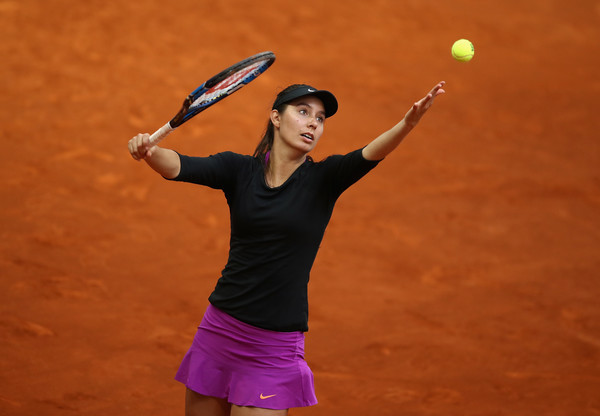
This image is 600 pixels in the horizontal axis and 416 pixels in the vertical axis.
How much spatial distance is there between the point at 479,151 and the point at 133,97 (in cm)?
416

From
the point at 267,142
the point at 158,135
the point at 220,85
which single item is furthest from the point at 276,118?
the point at 158,135

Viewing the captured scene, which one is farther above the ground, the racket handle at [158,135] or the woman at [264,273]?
the racket handle at [158,135]

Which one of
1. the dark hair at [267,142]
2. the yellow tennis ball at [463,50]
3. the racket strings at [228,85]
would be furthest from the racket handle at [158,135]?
the yellow tennis ball at [463,50]

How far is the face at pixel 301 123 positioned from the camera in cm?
276

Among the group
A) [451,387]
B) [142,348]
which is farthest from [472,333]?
[142,348]

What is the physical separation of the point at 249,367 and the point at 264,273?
35 cm

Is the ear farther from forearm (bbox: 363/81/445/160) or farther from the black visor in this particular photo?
forearm (bbox: 363/81/445/160)

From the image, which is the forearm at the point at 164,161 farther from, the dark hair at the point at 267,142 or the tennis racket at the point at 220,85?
the dark hair at the point at 267,142

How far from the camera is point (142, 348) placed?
194 inches

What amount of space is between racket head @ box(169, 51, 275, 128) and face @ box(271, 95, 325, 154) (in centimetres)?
27

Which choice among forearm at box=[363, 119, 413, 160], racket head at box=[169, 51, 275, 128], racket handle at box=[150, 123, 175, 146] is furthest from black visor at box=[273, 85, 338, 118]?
racket handle at box=[150, 123, 175, 146]

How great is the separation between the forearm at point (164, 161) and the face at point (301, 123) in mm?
430

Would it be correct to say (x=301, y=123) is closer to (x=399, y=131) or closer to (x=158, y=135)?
(x=399, y=131)

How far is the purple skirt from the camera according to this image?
2.65 metres
